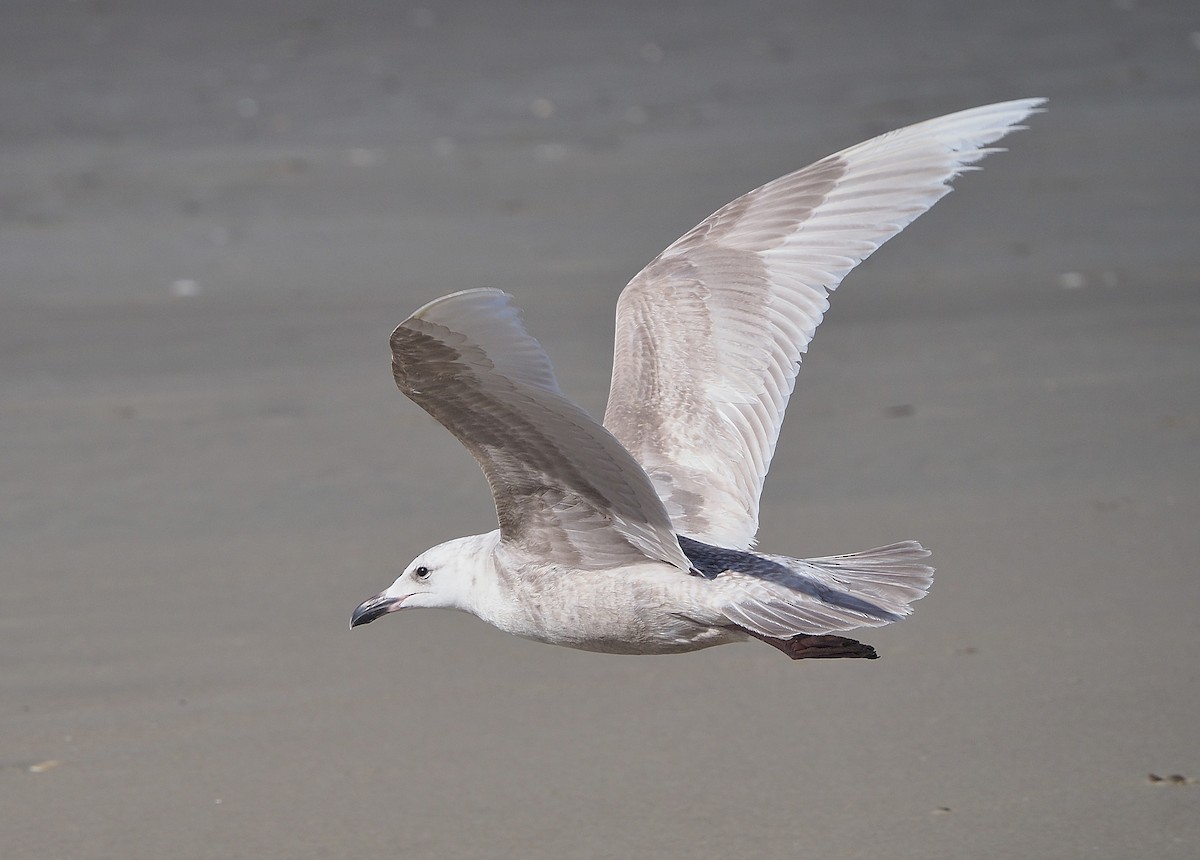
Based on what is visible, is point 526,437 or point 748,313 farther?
point 748,313

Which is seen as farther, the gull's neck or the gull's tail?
the gull's neck

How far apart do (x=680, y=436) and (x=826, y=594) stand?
92 centimetres

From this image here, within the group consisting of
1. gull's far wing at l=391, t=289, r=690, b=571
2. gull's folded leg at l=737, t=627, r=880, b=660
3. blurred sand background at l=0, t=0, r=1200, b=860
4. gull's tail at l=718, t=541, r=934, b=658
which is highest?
gull's far wing at l=391, t=289, r=690, b=571

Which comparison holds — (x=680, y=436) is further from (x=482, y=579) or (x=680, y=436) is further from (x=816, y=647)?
(x=816, y=647)

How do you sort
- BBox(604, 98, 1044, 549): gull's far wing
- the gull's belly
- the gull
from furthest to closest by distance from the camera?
BBox(604, 98, 1044, 549): gull's far wing < the gull's belly < the gull

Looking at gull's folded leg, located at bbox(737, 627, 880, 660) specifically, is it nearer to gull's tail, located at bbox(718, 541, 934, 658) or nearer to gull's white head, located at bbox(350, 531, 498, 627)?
gull's tail, located at bbox(718, 541, 934, 658)

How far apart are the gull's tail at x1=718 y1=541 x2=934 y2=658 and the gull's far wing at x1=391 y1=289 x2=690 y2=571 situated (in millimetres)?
206

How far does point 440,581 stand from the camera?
4102mm

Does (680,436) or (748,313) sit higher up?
(748,313)

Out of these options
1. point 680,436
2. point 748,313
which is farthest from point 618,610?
point 748,313

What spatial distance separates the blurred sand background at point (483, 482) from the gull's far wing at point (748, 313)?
29.0 inches

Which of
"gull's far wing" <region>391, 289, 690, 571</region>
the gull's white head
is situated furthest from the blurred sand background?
"gull's far wing" <region>391, 289, 690, 571</region>

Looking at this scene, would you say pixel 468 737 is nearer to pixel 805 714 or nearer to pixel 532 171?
pixel 805 714

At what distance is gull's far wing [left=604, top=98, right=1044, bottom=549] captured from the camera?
4395 mm
